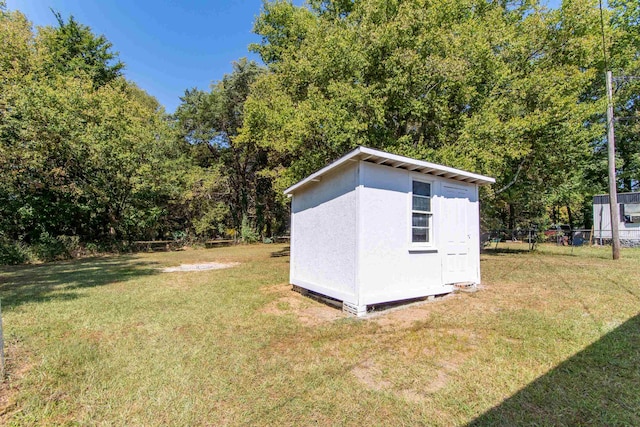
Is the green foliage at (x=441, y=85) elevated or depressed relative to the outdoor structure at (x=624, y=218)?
elevated

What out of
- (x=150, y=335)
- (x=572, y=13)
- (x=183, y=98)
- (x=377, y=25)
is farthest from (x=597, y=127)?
(x=183, y=98)

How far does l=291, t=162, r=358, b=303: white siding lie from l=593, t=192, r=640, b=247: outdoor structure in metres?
18.0

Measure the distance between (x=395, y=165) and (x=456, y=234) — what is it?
2.20 m

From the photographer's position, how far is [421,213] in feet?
19.3

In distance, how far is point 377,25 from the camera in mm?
10234

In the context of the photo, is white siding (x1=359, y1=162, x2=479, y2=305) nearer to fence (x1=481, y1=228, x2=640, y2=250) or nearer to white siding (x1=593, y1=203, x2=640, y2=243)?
fence (x1=481, y1=228, x2=640, y2=250)

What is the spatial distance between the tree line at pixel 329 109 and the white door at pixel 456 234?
3050 mm

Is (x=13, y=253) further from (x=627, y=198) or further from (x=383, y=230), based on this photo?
(x=627, y=198)

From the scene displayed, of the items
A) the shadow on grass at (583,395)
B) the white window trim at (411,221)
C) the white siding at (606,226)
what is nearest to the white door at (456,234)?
the white window trim at (411,221)

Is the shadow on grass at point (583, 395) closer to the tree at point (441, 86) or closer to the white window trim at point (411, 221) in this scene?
the white window trim at point (411, 221)

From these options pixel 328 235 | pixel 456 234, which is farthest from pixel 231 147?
pixel 456 234

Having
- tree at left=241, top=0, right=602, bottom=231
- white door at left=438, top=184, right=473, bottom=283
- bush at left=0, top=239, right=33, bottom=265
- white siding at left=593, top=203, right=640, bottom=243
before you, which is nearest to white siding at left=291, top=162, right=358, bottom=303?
white door at left=438, top=184, right=473, bottom=283

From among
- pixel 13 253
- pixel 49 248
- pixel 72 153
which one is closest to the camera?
pixel 13 253

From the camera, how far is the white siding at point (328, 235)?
518cm
